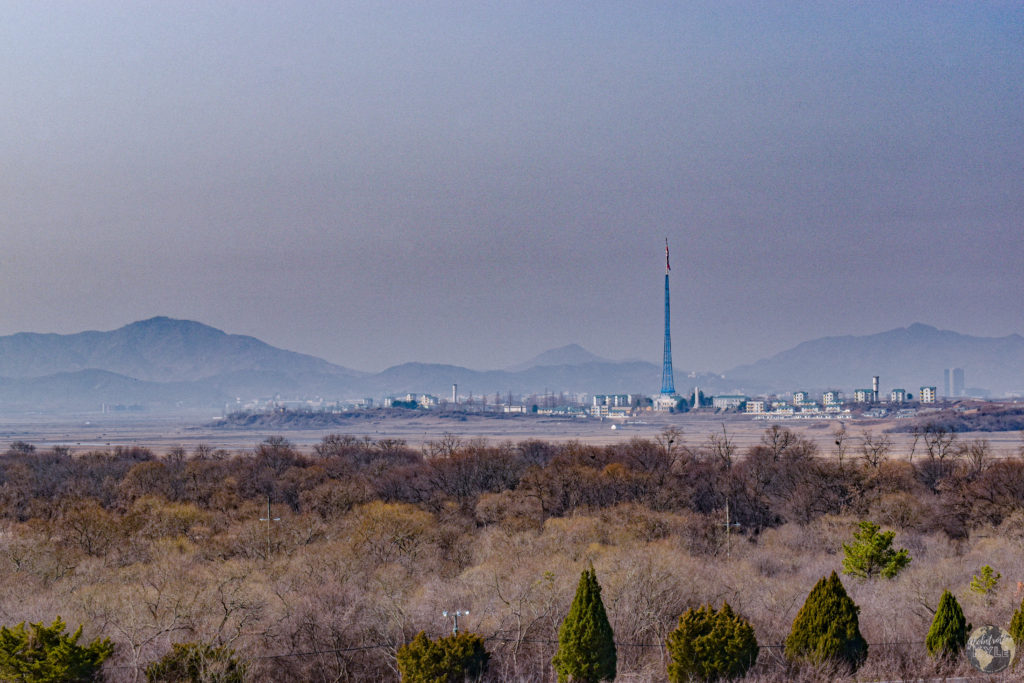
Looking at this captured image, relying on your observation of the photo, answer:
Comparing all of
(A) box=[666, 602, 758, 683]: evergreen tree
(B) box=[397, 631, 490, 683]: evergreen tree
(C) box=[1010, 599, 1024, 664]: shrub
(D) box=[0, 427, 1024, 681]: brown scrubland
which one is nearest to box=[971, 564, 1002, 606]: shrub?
(D) box=[0, 427, 1024, 681]: brown scrubland

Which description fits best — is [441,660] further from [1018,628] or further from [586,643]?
[1018,628]

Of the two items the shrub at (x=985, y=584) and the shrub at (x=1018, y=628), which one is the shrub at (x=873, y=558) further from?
the shrub at (x=1018, y=628)

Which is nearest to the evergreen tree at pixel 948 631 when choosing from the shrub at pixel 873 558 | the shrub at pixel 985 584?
the shrub at pixel 985 584

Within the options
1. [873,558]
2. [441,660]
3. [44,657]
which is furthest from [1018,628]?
[44,657]

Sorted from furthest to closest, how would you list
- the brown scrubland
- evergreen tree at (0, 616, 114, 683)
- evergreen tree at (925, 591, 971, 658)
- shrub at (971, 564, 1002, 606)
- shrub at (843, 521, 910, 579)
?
1. shrub at (843, 521, 910, 579)
2. shrub at (971, 564, 1002, 606)
3. the brown scrubland
4. evergreen tree at (925, 591, 971, 658)
5. evergreen tree at (0, 616, 114, 683)

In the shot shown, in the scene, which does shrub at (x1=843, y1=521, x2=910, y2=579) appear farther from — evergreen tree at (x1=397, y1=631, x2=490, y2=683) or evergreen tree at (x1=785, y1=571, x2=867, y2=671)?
evergreen tree at (x1=397, y1=631, x2=490, y2=683)
